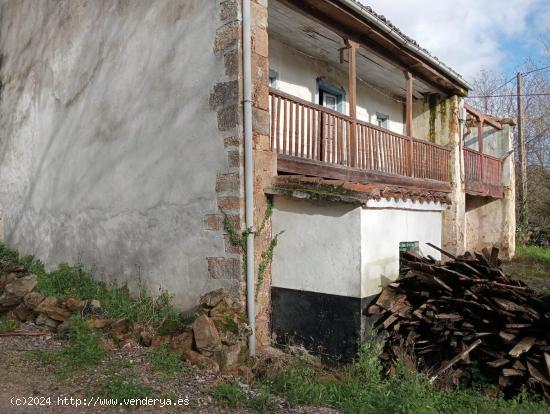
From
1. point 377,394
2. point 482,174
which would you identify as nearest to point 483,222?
point 482,174

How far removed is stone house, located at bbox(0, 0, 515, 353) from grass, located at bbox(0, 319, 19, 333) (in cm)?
148

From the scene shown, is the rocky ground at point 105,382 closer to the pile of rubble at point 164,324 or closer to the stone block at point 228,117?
the pile of rubble at point 164,324

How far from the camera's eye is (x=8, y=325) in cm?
607

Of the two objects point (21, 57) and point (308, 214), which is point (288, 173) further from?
point (21, 57)

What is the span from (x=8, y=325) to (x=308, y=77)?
6971 mm

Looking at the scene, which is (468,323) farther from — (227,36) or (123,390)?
(227,36)

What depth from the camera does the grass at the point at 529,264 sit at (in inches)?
422

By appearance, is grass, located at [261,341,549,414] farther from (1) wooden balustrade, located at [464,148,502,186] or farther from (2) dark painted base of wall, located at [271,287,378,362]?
(1) wooden balustrade, located at [464,148,502,186]

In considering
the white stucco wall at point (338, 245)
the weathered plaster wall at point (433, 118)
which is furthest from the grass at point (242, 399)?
the weathered plaster wall at point (433, 118)

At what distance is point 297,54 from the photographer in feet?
30.4

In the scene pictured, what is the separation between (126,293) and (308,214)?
124 inches

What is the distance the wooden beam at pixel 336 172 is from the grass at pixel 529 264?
12.5ft

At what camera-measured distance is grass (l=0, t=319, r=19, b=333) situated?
5.96 metres

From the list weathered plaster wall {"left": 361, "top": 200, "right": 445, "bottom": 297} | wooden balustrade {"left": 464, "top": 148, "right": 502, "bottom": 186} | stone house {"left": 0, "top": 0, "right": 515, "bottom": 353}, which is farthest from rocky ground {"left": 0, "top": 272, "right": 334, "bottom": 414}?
wooden balustrade {"left": 464, "top": 148, "right": 502, "bottom": 186}
